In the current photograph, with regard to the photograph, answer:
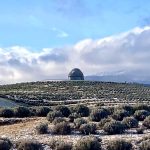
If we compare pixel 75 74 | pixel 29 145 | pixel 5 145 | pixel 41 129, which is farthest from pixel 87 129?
pixel 75 74

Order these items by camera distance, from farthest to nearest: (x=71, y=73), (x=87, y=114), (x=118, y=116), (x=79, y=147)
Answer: (x=71, y=73) < (x=87, y=114) < (x=118, y=116) < (x=79, y=147)

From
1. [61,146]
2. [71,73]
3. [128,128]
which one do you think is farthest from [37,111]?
[71,73]

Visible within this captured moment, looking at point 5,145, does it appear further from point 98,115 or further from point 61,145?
point 98,115

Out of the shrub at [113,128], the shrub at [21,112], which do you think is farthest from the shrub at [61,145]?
the shrub at [21,112]

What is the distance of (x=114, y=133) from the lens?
4053 centimetres

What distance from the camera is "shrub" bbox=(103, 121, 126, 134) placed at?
1591 inches

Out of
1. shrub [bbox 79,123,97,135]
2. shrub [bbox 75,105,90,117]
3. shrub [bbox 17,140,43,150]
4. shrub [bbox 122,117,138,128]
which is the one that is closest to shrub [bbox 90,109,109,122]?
shrub [bbox 75,105,90,117]

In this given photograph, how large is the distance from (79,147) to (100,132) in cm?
732

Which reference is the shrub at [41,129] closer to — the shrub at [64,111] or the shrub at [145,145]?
the shrub at [145,145]

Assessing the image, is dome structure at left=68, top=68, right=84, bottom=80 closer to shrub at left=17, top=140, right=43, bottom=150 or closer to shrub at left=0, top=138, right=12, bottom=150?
shrub at left=0, top=138, right=12, bottom=150

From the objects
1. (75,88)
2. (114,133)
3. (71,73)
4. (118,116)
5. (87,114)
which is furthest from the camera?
(71,73)

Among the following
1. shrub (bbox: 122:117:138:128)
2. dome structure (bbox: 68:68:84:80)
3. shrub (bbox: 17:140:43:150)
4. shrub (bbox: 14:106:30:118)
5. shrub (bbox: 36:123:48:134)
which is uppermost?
dome structure (bbox: 68:68:84:80)

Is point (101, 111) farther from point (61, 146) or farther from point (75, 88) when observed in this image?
point (75, 88)

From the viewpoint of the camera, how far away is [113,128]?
40594 millimetres
